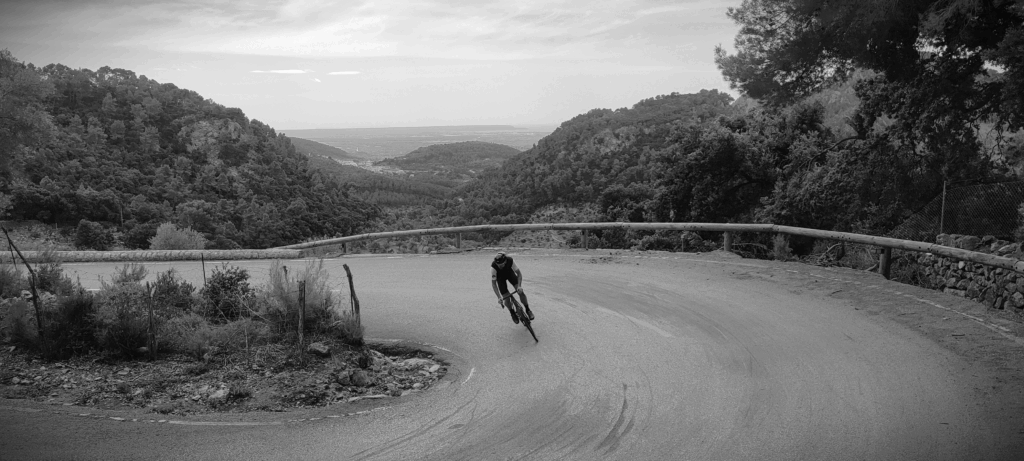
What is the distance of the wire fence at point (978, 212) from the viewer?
11758mm

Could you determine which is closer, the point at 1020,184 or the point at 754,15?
the point at 1020,184

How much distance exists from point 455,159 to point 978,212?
303 ft

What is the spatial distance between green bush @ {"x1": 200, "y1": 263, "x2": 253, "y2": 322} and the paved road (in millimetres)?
2033

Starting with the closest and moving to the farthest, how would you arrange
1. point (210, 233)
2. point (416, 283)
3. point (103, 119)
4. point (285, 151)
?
point (416, 283)
point (210, 233)
point (103, 119)
point (285, 151)

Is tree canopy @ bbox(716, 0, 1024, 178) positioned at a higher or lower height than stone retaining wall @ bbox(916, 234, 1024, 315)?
higher

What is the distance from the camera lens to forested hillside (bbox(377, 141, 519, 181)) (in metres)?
89.7

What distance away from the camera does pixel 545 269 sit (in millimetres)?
13867

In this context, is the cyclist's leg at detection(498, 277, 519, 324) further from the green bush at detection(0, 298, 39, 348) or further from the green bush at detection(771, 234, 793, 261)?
the green bush at detection(771, 234, 793, 261)

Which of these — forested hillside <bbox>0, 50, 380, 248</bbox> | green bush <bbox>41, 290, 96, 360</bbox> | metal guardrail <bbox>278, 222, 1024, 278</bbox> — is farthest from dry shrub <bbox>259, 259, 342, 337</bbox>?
forested hillside <bbox>0, 50, 380, 248</bbox>

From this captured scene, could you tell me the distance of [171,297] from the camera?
10102 millimetres

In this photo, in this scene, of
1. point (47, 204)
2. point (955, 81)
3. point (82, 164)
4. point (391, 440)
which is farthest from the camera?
point (82, 164)

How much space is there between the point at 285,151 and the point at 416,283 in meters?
56.9

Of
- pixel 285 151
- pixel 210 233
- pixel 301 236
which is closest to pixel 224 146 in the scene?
pixel 285 151

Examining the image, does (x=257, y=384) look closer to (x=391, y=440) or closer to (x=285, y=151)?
(x=391, y=440)
